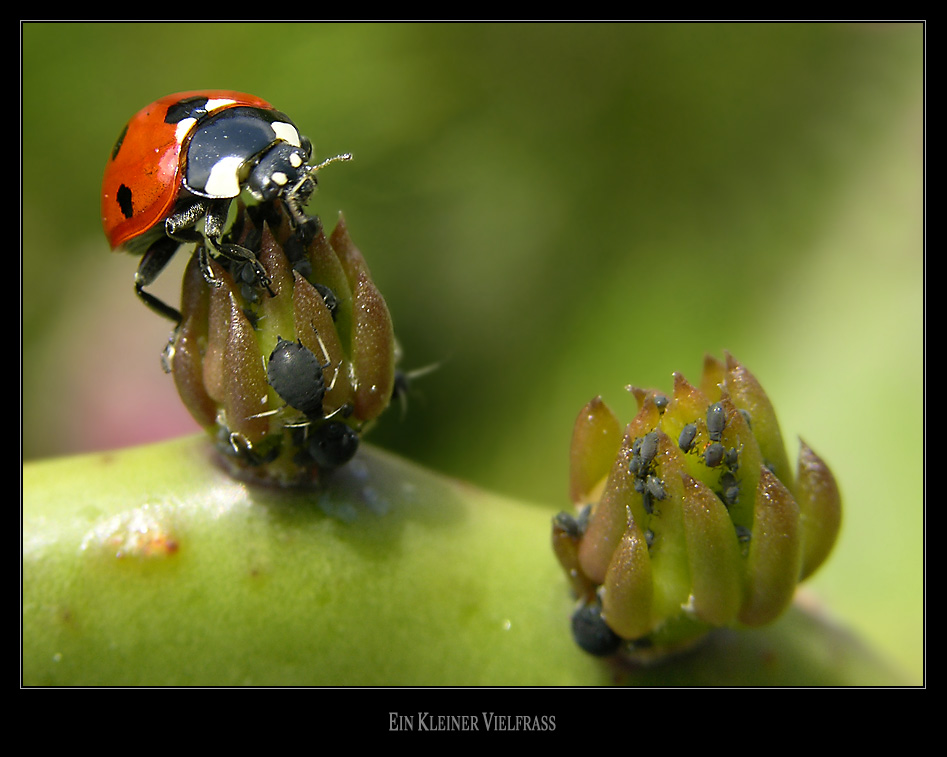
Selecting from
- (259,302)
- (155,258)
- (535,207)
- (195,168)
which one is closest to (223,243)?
(259,302)

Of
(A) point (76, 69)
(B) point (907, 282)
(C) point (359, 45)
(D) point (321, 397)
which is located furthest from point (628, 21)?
(D) point (321, 397)

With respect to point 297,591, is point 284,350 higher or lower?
higher

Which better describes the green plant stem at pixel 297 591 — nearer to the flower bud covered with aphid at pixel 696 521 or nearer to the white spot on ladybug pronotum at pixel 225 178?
the flower bud covered with aphid at pixel 696 521

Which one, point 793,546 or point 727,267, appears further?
point 727,267

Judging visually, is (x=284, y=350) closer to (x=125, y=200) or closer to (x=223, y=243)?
(x=223, y=243)

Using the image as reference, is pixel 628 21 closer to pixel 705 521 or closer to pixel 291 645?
pixel 705 521

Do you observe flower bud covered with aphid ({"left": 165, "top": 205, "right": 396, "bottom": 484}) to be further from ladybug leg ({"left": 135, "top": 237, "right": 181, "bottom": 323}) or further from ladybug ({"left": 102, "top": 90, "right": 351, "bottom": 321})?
ladybug leg ({"left": 135, "top": 237, "right": 181, "bottom": 323})
